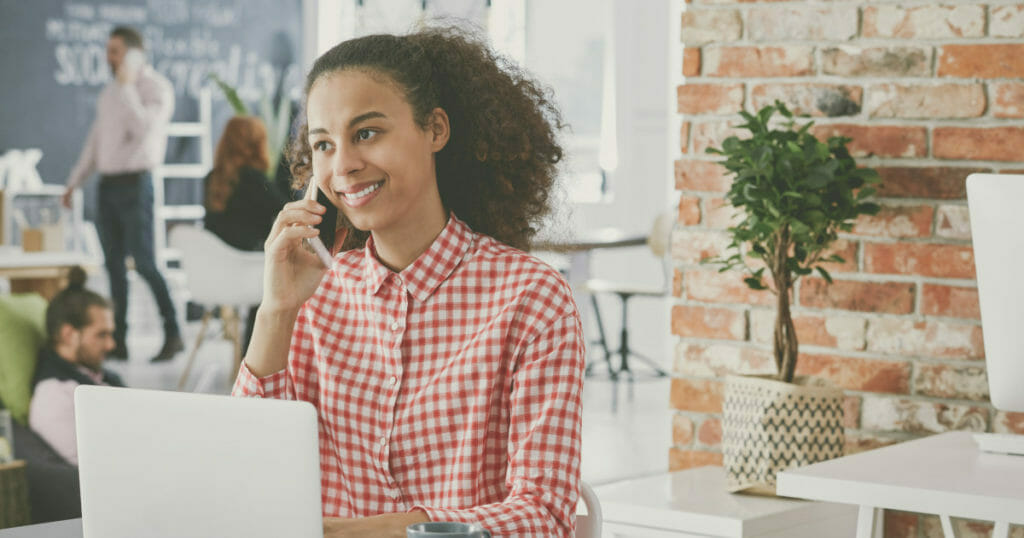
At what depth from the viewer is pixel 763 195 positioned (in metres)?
2.33

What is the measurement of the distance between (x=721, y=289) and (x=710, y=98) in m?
0.40

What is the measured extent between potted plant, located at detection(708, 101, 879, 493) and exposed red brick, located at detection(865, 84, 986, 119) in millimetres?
140

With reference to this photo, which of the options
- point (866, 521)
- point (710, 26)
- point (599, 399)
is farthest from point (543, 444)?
point (599, 399)

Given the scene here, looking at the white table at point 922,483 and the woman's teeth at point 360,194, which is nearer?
the woman's teeth at point 360,194

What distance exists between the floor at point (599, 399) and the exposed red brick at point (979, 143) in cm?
217

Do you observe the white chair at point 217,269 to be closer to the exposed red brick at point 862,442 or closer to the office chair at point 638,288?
the office chair at point 638,288

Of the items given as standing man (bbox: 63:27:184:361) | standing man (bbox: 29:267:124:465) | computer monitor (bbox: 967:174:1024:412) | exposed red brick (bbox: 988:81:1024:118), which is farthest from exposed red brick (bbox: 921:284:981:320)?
standing man (bbox: 63:27:184:361)

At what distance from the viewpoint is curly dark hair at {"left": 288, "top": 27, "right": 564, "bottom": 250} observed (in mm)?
1524

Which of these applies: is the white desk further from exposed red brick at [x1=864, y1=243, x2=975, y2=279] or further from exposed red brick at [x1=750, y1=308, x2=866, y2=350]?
exposed red brick at [x1=864, y1=243, x2=975, y2=279]

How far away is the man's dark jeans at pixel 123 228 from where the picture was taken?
655 cm

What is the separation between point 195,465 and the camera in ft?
3.31

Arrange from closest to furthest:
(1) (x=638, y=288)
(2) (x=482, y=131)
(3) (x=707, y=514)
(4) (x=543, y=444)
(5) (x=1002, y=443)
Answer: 1. (4) (x=543, y=444)
2. (2) (x=482, y=131)
3. (5) (x=1002, y=443)
4. (3) (x=707, y=514)
5. (1) (x=638, y=288)

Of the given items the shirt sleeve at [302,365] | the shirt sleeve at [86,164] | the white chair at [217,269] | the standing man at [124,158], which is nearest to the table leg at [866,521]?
the shirt sleeve at [302,365]

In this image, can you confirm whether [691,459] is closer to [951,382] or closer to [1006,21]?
[951,382]
